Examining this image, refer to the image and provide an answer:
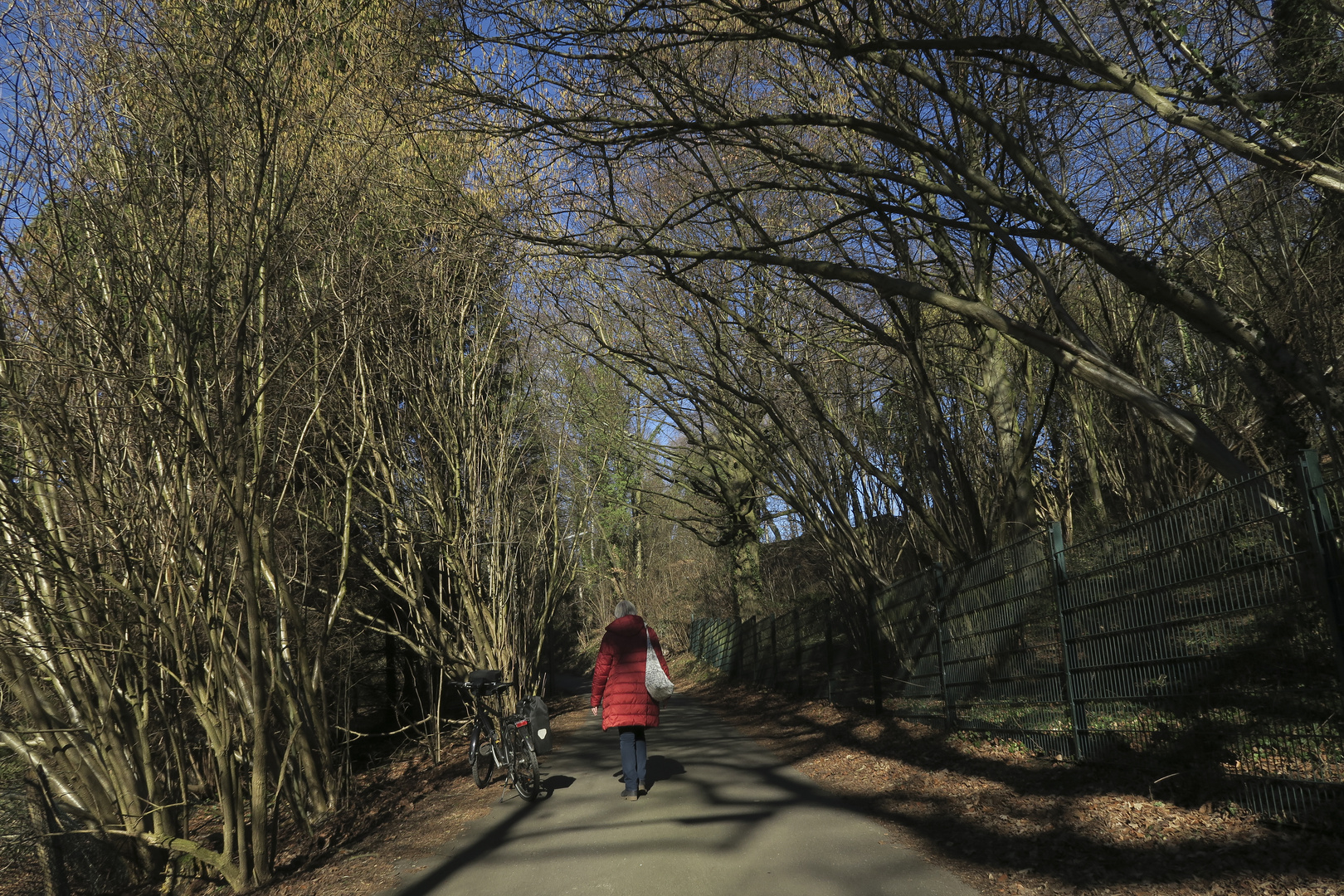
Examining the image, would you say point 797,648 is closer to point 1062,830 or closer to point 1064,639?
point 1064,639

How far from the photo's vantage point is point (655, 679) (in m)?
8.37

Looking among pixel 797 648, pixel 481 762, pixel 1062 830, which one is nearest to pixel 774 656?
pixel 797 648

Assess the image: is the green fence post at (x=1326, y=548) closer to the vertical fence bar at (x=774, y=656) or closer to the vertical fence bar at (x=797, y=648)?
the vertical fence bar at (x=797, y=648)

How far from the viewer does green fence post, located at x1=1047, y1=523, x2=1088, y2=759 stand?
6648mm

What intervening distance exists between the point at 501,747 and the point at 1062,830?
5.69 meters

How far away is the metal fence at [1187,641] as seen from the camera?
4.47 meters

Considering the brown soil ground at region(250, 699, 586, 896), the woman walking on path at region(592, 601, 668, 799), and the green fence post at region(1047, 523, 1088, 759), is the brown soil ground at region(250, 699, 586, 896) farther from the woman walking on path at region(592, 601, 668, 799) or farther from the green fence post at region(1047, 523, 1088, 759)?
the green fence post at region(1047, 523, 1088, 759)

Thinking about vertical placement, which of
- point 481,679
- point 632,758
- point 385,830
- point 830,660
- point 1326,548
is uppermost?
point 1326,548

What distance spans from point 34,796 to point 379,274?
698cm

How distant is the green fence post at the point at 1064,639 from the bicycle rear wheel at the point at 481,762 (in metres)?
6.05

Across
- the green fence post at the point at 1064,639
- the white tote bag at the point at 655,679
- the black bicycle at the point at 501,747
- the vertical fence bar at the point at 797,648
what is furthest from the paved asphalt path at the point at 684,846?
the vertical fence bar at the point at 797,648

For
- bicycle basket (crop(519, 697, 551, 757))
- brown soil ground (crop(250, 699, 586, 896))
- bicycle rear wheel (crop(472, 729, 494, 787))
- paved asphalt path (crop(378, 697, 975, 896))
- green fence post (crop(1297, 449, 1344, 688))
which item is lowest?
brown soil ground (crop(250, 699, 586, 896))

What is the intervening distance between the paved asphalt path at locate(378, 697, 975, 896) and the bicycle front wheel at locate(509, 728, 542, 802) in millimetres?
141

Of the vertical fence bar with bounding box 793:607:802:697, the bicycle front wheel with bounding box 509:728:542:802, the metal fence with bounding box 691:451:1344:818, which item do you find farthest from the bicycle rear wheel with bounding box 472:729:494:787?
the vertical fence bar with bounding box 793:607:802:697
